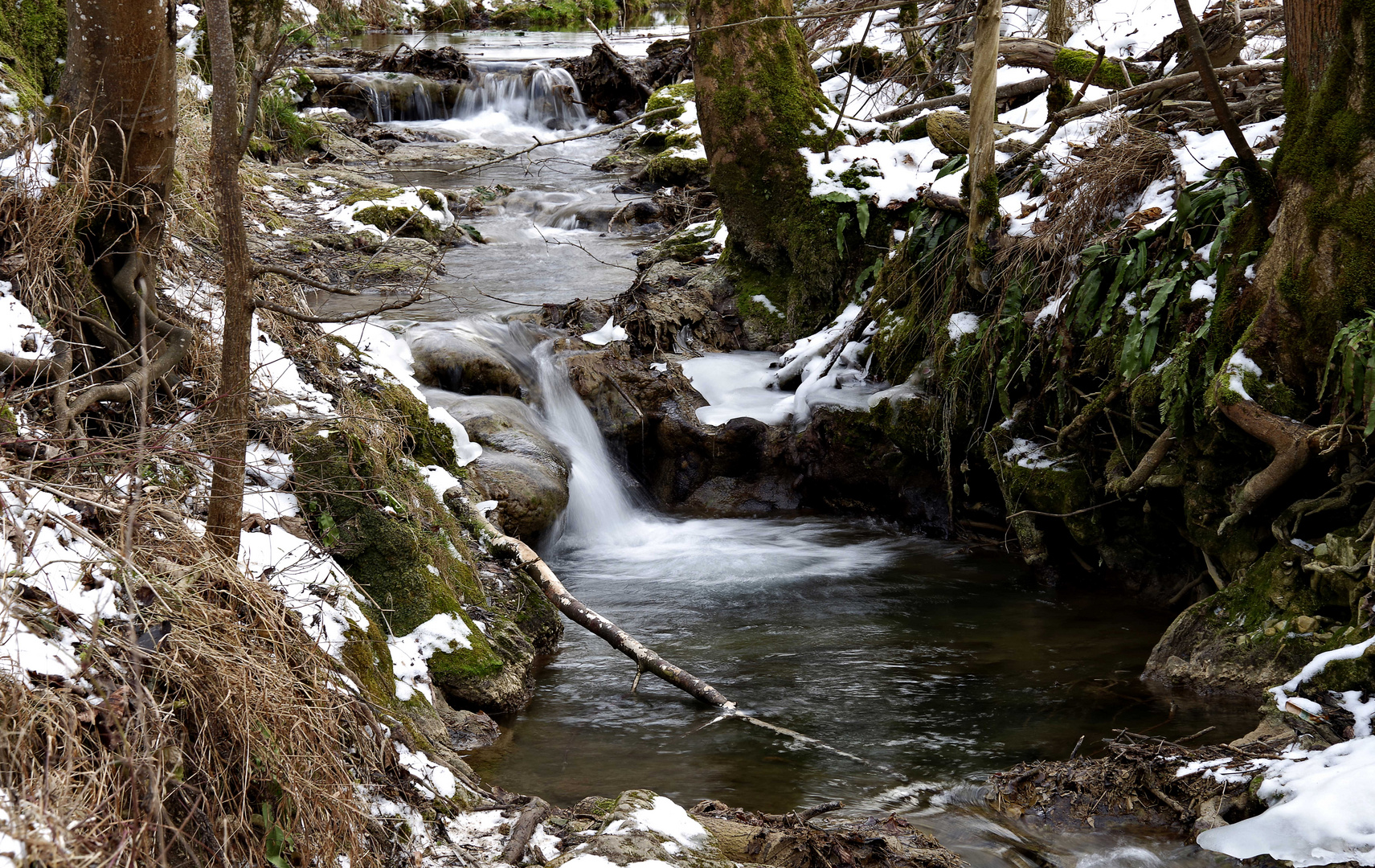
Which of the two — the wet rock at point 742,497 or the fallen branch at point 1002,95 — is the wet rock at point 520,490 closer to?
the wet rock at point 742,497

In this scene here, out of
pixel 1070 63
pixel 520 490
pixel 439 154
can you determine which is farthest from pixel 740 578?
pixel 439 154

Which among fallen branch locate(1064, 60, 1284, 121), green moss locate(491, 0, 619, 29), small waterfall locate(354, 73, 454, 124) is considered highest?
green moss locate(491, 0, 619, 29)

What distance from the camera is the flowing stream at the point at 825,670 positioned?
4531mm

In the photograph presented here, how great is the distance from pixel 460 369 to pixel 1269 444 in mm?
6004

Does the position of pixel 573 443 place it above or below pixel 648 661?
above

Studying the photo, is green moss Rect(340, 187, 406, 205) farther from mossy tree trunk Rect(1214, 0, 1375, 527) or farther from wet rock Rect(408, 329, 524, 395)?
mossy tree trunk Rect(1214, 0, 1375, 527)

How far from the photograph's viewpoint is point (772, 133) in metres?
9.44

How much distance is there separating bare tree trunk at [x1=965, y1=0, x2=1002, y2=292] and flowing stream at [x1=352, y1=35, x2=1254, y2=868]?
2213mm

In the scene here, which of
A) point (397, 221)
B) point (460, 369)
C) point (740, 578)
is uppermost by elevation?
point (397, 221)

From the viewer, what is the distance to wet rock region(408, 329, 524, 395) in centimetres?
849

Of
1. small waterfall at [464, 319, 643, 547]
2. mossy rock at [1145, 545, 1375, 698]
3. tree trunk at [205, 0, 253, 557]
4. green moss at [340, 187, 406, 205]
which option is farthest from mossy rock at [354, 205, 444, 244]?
mossy rock at [1145, 545, 1375, 698]

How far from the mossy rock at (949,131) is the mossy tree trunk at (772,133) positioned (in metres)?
1.09

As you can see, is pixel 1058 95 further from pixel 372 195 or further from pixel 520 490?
pixel 372 195

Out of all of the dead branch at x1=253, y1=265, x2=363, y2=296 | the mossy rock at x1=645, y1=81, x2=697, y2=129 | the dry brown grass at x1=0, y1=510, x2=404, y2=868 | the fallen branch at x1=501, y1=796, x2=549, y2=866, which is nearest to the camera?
the dry brown grass at x1=0, y1=510, x2=404, y2=868
